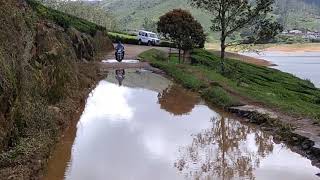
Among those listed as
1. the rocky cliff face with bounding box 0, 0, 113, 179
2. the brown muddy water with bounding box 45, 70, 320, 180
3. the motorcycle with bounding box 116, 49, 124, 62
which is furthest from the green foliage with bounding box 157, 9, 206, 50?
the rocky cliff face with bounding box 0, 0, 113, 179

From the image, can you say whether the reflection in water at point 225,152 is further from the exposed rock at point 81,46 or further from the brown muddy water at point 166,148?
the exposed rock at point 81,46

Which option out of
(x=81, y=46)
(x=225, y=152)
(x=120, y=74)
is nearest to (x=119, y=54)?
(x=81, y=46)

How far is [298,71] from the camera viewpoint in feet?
197

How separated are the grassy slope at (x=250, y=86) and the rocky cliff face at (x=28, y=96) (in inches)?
279

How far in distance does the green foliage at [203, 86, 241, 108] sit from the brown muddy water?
0.62 m

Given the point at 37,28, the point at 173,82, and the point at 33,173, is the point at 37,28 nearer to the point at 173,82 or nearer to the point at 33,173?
the point at 33,173

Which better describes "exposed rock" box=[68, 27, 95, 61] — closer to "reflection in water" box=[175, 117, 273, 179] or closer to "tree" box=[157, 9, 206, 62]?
"tree" box=[157, 9, 206, 62]

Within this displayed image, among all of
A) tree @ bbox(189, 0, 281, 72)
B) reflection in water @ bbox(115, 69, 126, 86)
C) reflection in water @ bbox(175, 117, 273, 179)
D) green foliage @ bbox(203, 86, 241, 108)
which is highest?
tree @ bbox(189, 0, 281, 72)

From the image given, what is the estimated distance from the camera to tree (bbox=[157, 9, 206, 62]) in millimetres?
37812

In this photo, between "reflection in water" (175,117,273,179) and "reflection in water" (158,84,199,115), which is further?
"reflection in water" (158,84,199,115)

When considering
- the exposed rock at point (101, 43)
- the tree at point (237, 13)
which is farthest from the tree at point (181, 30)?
the exposed rock at point (101, 43)

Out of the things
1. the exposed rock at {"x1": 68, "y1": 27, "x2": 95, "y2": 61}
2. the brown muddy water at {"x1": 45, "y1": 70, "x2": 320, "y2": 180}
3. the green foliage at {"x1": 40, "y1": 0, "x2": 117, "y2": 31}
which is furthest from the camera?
the green foliage at {"x1": 40, "y1": 0, "x2": 117, "y2": 31}

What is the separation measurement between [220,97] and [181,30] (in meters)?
16.1

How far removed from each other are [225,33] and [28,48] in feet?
65.4
